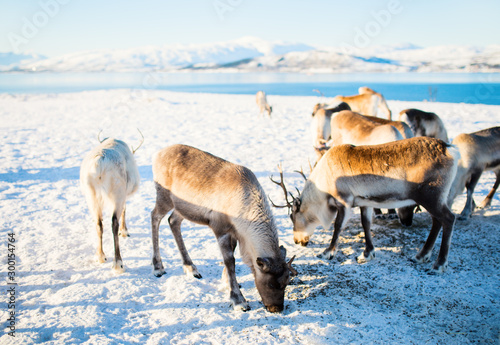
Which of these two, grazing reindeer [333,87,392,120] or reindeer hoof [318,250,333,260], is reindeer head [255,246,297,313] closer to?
reindeer hoof [318,250,333,260]

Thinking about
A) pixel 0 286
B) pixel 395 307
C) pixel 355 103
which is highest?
pixel 355 103

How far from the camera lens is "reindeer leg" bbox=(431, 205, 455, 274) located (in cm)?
429

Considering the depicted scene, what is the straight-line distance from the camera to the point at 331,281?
420 centimetres

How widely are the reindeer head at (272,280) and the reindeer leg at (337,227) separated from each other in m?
1.45

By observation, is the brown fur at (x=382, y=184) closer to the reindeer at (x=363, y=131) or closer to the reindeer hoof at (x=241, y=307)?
the reindeer at (x=363, y=131)

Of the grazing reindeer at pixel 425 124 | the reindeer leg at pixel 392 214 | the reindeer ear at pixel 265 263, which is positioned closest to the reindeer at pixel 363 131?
the reindeer leg at pixel 392 214

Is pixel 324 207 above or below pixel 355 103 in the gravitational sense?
below

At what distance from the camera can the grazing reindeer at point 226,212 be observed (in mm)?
3455

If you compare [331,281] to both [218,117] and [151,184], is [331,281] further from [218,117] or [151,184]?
[218,117]

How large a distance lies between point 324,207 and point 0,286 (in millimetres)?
4273

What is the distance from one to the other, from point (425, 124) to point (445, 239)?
17.4 ft

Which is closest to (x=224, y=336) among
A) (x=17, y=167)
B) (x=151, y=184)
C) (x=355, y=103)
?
(x=151, y=184)

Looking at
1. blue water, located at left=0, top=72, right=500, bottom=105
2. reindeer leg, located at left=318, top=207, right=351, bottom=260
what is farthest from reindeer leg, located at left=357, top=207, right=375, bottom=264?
blue water, located at left=0, top=72, right=500, bottom=105

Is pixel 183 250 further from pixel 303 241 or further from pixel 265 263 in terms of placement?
pixel 303 241
